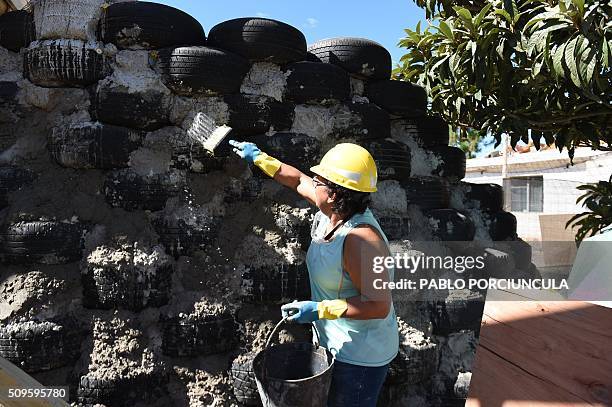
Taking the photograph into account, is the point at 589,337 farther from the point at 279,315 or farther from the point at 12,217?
the point at 12,217

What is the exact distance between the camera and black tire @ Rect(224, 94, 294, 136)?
2.32 m

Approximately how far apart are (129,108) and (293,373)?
146 centimetres

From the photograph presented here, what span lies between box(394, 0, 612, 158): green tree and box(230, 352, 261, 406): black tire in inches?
79.1

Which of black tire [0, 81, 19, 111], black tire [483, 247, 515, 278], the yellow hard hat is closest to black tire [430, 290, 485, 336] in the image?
black tire [483, 247, 515, 278]

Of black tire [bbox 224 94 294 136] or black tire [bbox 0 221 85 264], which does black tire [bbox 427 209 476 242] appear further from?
black tire [bbox 0 221 85 264]

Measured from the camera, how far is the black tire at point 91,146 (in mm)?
2139

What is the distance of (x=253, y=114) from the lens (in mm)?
2350

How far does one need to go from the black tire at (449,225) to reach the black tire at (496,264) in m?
0.21

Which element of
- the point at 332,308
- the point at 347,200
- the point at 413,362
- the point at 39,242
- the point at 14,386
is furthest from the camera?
the point at 413,362

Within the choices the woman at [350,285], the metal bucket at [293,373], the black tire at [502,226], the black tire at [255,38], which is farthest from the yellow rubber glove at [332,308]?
the black tire at [502,226]

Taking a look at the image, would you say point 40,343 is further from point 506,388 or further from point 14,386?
point 506,388

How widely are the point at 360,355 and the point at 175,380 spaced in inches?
36.4

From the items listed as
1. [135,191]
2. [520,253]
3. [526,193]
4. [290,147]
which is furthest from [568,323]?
[526,193]

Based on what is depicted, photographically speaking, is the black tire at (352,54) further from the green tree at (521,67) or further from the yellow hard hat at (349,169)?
the yellow hard hat at (349,169)
